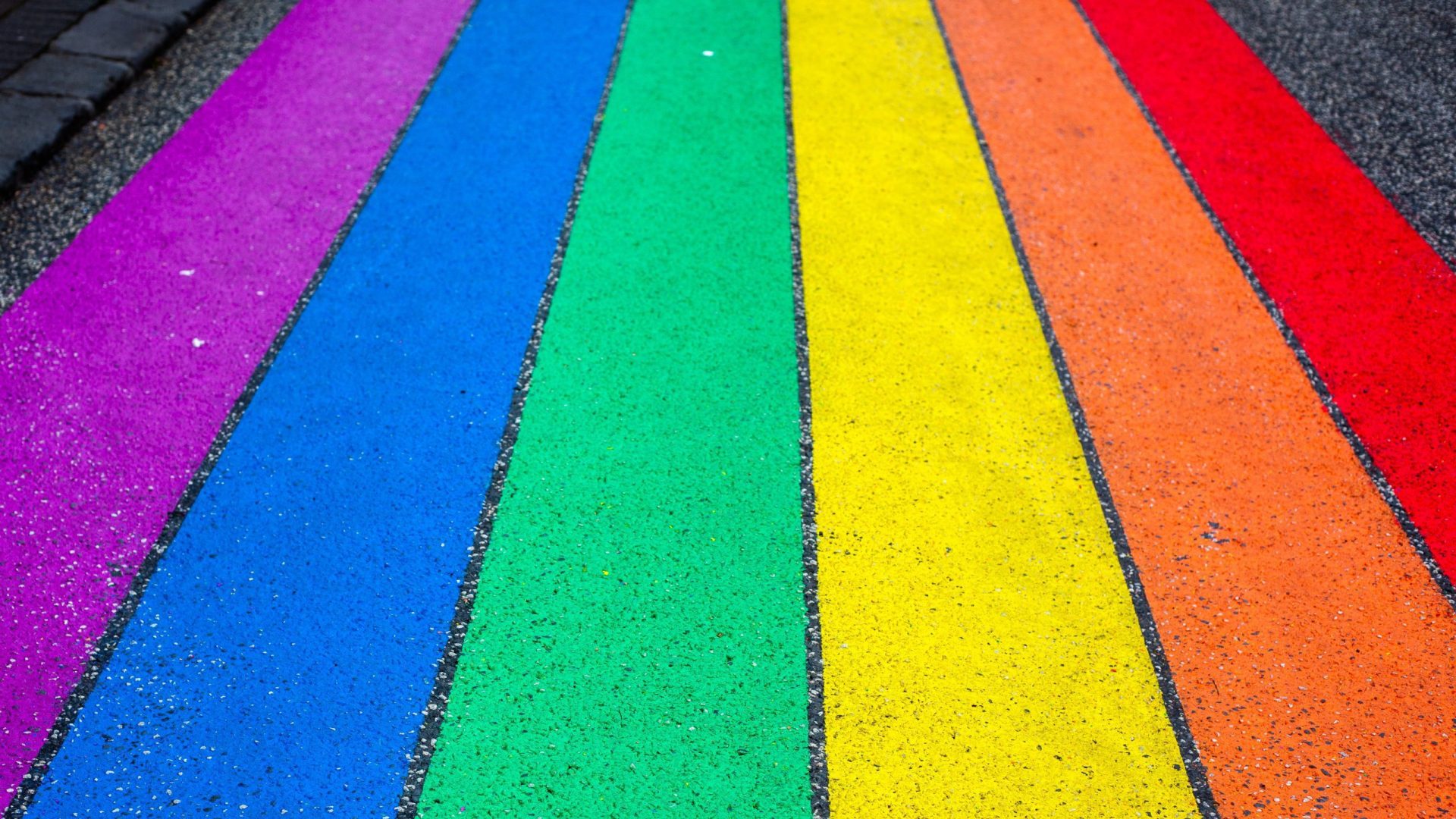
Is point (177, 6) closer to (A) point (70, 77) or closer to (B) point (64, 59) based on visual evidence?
(B) point (64, 59)

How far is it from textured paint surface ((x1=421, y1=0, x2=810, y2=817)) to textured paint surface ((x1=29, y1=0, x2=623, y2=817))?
0.46 feet

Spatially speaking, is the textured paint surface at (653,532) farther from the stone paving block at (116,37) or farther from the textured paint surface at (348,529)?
the stone paving block at (116,37)

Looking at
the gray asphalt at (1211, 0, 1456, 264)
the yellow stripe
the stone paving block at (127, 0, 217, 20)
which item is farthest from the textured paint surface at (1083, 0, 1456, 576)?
the stone paving block at (127, 0, 217, 20)

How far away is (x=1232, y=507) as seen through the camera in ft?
10.0

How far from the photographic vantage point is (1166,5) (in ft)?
17.9

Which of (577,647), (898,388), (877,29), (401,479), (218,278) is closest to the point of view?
(577,647)

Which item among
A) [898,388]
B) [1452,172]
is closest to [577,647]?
[898,388]

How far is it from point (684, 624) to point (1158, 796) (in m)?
1.15

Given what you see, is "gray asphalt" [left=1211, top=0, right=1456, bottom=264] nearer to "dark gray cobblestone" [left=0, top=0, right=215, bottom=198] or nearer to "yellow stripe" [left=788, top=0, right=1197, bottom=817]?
"yellow stripe" [left=788, top=0, right=1197, bottom=817]

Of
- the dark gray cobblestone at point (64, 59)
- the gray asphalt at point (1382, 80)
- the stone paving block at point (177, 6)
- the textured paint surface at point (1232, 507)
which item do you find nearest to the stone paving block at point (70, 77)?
the dark gray cobblestone at point (64, 59)

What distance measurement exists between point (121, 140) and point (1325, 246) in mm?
4579

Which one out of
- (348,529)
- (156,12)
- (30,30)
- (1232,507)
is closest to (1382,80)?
(1232,507)

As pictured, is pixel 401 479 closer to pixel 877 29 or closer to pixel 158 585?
pixel 158 585

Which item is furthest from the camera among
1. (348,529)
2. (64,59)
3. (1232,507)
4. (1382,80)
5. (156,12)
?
(1382,80)
